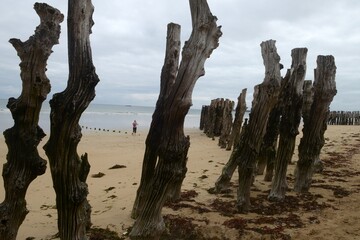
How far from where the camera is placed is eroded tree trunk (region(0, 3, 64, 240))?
4.32m

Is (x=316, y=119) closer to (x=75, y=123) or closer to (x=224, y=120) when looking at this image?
(x=75, y=123)

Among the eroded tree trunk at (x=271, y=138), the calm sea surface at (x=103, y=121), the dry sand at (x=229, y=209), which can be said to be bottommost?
the calm sea surface at (x=103, y=121)

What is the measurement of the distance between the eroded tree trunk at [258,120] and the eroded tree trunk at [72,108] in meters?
3.32

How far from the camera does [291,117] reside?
7469mm

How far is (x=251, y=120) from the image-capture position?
22.4ft

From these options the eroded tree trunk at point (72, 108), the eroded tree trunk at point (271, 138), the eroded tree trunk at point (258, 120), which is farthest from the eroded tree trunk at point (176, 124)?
the eroded tree trunk at point (271, 138)

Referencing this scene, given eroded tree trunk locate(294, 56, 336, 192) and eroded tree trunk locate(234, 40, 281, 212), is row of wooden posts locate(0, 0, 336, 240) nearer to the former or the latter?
eroded tree trunk locate(234, 40, 281, 212)

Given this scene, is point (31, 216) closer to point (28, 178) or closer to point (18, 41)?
point (28, 178)

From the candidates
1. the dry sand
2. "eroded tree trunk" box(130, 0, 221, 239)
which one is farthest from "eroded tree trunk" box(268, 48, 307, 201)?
"eroded tree trunk" box(130, 0, 221, 239)

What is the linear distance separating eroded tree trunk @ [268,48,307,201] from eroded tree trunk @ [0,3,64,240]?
189 inches

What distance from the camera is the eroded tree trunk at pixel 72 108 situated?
420 centimetres

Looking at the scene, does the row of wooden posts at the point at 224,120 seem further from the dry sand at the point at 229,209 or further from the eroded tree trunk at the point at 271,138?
the dry sand at the point at 229,209

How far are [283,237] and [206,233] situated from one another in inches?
45.1

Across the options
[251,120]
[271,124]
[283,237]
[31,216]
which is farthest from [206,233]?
[271,124]
